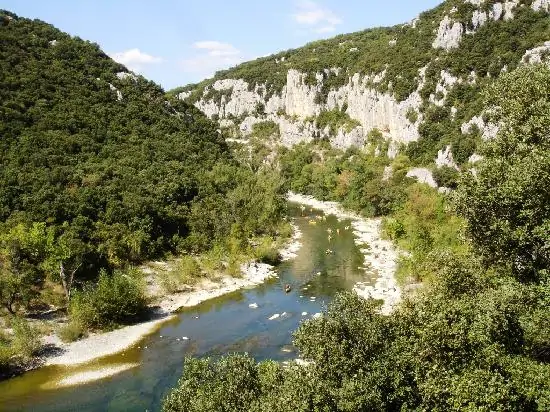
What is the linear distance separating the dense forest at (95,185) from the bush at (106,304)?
109 millimetres

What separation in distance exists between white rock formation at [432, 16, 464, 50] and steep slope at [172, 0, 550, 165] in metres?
0.22

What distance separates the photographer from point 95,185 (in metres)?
55.5

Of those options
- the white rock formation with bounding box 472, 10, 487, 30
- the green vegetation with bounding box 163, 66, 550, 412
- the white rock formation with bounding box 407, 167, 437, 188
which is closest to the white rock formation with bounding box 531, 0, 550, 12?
the white rock formation with bounding box 472, 10, 487, 30

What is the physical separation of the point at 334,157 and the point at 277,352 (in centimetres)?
10258

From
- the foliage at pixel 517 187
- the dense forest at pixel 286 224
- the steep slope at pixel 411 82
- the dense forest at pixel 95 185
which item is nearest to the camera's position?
the dense forest at pixel 286 224

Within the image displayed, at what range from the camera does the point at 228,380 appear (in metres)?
18.8

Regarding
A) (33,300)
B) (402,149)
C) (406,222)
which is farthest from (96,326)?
(402,149)

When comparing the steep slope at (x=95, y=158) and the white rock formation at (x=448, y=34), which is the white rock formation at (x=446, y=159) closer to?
the white rock formation at (x=448, y=34)

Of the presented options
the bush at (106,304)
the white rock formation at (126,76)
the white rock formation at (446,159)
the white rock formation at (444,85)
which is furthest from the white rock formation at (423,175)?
the bush at (106,304)

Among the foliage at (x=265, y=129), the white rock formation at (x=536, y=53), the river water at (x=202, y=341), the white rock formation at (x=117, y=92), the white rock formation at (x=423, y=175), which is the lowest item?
the river water at (x=202, y=341)

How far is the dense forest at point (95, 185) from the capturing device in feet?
137

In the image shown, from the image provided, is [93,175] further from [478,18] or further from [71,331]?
[478,18]

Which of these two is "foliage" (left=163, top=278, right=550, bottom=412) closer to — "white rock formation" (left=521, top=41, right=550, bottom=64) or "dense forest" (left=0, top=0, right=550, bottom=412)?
"dense forest" (left=0, top=0, right=550, bottom=412)

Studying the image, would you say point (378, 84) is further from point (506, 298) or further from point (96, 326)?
point (506, 298)
